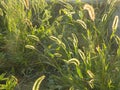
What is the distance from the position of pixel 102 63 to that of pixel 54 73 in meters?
0.63

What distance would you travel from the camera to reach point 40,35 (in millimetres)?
2682

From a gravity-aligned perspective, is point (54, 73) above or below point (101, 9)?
below

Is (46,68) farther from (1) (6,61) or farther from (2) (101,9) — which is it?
(2) (101,9)

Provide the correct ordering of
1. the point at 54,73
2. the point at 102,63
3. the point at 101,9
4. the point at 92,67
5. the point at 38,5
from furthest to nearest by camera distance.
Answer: the point at 101,9
the point at 38,5
the point at 54,73
the point at 92,67
the point at 102,63

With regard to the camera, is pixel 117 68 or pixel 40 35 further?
pixel 40 35

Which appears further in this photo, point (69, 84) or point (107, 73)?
point (69, 84)

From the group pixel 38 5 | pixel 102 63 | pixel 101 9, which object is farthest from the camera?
pixel 101 9

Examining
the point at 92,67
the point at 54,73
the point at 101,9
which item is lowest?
the point at 54,73

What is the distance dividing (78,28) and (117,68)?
837 mm

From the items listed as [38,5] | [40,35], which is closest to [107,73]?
[40,35]

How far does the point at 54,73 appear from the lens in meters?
2.53

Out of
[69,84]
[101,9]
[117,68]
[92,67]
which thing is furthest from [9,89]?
[101,9]

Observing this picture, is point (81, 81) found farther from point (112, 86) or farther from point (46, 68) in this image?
point (46, 68)

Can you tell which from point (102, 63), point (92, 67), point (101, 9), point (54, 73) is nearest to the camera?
point (102, 63)
